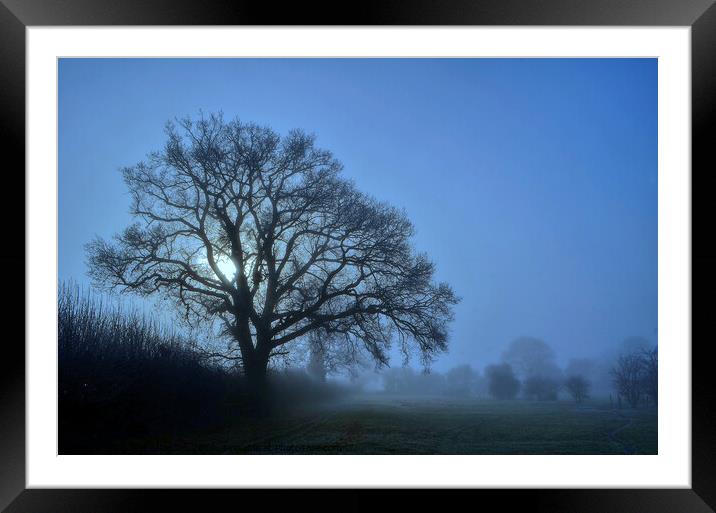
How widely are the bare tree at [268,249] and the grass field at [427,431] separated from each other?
0.49 m

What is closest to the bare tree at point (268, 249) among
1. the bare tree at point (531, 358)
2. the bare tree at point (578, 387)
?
the bare tree at point (531, 358)

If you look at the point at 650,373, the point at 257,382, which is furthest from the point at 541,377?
the point at 257,382

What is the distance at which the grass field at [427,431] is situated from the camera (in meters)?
4.80

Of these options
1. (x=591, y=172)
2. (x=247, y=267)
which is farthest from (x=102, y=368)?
(x=591, y=172)

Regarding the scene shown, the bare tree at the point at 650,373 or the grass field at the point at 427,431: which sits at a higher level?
the bare tree at the point at 650,373

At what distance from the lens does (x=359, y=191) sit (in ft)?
17.7
